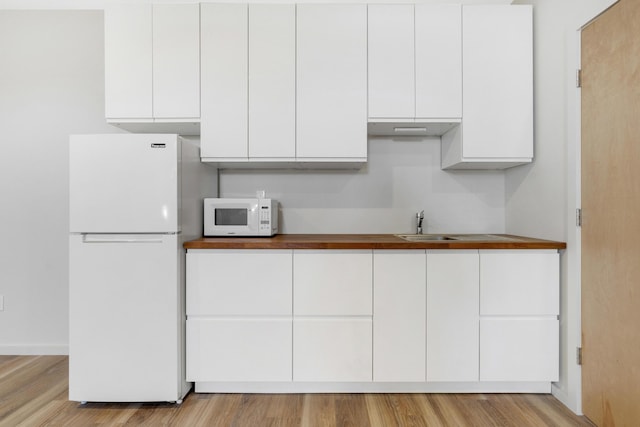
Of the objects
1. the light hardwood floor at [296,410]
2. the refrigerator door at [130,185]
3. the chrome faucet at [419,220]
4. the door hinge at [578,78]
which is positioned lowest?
the light hardwood floor at [296,410]

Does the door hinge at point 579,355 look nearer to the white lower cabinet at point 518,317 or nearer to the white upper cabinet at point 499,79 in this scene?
the white lower cabinet at point 518,317

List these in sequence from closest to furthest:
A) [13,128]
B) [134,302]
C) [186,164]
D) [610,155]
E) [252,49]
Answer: [610,155]
[134,302]
[186,164]
[252,49]
[13,128]

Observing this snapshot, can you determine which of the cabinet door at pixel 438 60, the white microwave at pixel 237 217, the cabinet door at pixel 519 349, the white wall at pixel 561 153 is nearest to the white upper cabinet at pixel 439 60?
the cabinet door at pixel 438 60

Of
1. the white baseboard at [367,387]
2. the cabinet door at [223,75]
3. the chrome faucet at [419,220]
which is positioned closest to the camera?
the white baseboard at [367,387]

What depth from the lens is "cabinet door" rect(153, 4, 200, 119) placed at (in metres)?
2.25

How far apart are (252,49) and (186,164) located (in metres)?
0.82

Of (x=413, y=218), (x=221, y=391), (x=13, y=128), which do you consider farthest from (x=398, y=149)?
(x=13, y=128)

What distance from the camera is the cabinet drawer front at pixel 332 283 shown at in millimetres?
2037

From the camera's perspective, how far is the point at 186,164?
209 cm

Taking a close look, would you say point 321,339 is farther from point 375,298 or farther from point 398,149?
point 398,149

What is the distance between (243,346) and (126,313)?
0.64 m

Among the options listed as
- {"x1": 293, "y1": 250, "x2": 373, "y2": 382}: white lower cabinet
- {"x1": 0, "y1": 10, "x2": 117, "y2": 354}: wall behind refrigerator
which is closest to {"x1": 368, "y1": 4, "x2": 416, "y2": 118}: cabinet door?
{"x1": 293, "y1": 250, "x2": 373, "y2": 382}: white lower cabinet

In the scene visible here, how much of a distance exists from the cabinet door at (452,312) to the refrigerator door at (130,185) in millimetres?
1492

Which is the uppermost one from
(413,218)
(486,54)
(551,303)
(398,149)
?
(486,54)
